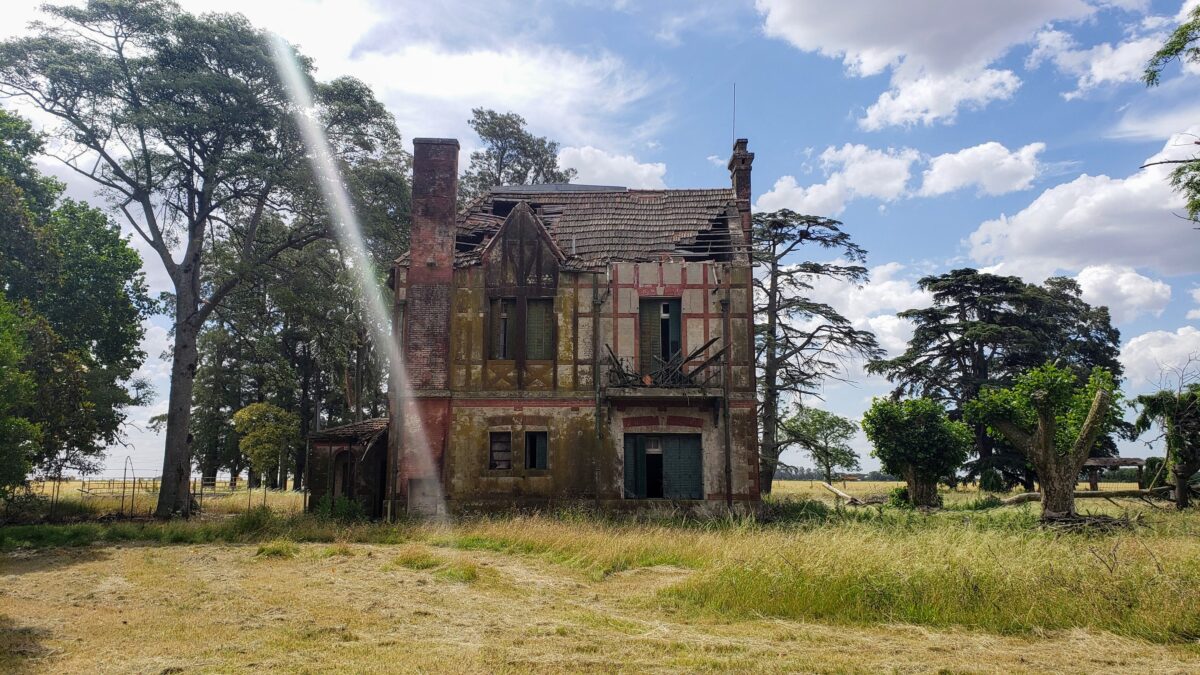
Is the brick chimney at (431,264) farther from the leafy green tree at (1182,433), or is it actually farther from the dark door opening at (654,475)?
the leafy green tree at (1182,433)

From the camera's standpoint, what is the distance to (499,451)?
70.8 ft

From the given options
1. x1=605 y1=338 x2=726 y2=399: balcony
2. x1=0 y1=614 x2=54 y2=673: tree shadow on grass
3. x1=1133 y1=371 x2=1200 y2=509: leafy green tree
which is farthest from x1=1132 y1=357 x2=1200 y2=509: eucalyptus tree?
x1=0 y1=614 x2=54 y2=673: tree shadow on grass

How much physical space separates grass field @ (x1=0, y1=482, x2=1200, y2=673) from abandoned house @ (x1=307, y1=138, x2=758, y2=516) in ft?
19.8

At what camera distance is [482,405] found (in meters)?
21.6

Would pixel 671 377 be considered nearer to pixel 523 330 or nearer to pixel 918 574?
pixel 523 330

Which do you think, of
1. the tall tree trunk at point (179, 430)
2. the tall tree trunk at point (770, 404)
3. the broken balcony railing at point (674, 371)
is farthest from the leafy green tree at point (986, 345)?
the tall tree trunk at point (179, 430)

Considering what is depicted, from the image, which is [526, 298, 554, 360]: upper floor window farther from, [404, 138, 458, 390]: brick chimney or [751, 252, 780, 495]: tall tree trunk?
[751, 252, 780, 495]: tall tree trunk

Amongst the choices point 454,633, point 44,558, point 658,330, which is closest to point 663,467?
point 658,330

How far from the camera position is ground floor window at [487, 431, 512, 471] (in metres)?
21.5

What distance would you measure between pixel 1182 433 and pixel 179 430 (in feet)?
102

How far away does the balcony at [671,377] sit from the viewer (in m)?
21.1

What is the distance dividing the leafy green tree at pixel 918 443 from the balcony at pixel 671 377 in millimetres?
9967

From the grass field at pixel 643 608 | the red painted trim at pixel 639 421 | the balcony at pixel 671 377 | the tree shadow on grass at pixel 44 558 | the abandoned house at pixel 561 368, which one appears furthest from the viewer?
the red painted trim at pixel 639 421

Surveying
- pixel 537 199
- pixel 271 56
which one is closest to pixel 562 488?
pixel 537 199
